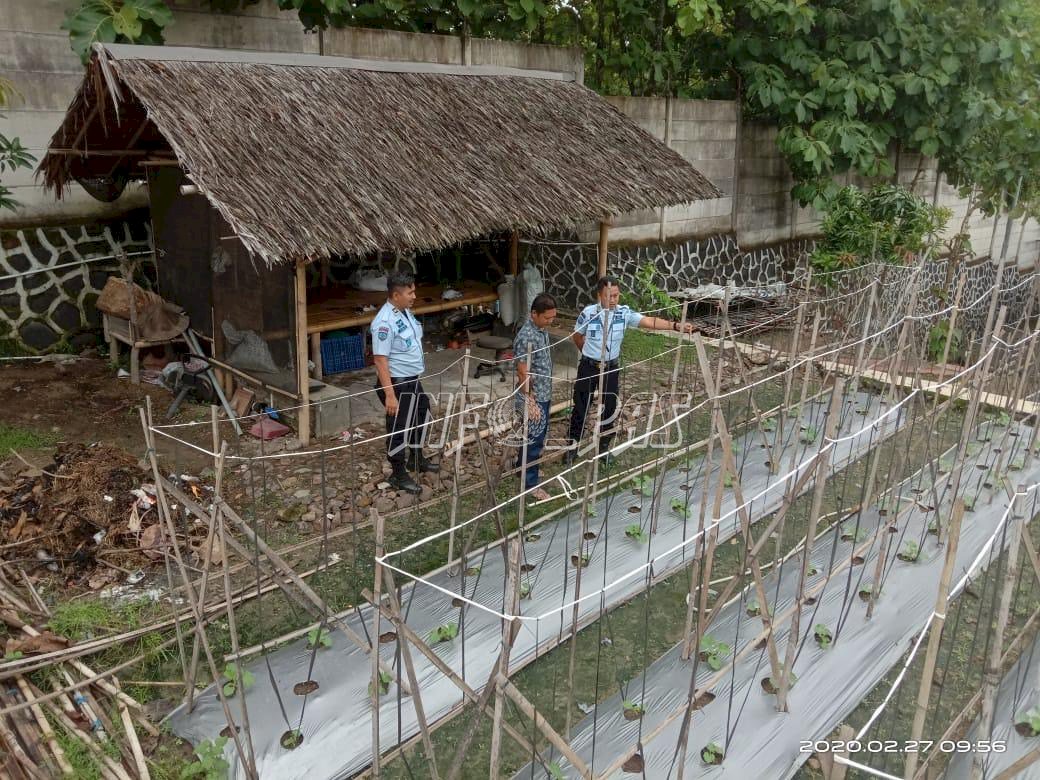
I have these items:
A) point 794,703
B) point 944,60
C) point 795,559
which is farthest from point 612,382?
point 944,60

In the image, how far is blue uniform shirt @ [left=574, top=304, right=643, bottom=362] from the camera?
546cm

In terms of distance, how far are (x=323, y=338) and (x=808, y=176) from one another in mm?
6809

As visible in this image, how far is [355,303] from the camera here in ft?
25.2

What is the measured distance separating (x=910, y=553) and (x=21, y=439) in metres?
5.77

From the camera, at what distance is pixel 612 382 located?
227 inches

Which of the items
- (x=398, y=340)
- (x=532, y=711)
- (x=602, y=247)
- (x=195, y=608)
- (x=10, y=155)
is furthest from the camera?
(x=602, y=247)

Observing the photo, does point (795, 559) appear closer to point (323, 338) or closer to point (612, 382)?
point (612, 382)

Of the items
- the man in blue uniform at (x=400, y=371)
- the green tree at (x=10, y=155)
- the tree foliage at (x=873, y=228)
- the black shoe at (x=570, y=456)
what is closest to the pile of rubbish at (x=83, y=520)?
the man in blue uniform at (x=400, y=371)

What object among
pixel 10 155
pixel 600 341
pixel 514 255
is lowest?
pixel 514 255

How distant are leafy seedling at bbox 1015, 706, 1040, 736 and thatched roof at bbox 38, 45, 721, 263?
4452 mm

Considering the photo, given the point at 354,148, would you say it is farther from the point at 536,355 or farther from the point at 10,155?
the point at 10,155

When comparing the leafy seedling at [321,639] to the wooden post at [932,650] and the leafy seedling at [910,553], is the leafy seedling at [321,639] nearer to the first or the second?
the wooden post at [932,650]

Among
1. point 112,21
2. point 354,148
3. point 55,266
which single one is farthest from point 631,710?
point 112,21

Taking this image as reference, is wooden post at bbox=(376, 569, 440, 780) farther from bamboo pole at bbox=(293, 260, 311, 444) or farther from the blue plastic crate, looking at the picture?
the blue plastic crate
